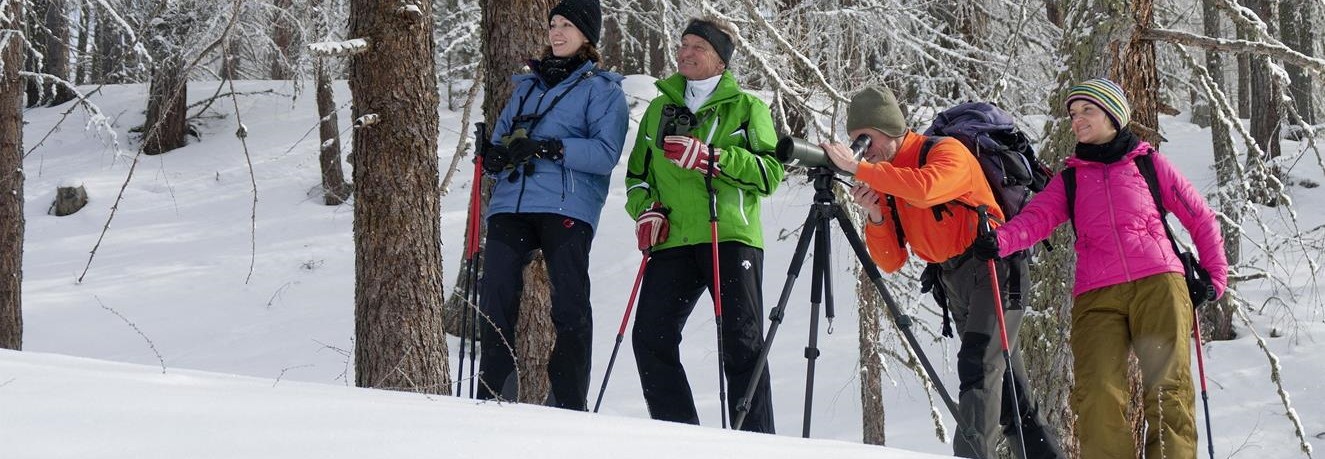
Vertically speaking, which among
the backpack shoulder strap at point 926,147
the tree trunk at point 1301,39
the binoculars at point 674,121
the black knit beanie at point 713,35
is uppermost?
the tree trunk at point 1301,39

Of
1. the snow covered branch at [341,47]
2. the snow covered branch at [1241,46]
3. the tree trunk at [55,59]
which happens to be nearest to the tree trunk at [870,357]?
the snow covered branch at [1241,46]

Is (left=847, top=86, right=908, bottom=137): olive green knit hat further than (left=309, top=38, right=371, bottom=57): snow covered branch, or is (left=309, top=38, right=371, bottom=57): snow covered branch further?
(left=309, top=38, right=371, bottom=57): snow covered branch

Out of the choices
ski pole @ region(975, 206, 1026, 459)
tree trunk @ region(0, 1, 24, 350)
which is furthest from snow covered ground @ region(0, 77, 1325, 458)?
ski pole @ region(975, 206, 1026, 459)

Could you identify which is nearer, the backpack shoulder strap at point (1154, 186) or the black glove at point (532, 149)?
the backpack shoulder strap at point (1154, 186)

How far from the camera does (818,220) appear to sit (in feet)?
12.9

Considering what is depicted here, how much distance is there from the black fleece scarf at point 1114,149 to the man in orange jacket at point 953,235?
0.37 meters

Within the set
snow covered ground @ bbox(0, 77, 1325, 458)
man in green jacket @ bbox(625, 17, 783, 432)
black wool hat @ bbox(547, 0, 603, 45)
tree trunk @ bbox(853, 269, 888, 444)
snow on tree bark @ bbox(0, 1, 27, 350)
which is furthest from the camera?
snow on tree bark @ bbox(0, 1, 27, 350)

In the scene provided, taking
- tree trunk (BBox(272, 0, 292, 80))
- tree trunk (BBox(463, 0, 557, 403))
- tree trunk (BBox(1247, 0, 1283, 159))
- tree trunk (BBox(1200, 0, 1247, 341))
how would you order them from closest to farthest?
tree trunk (BBox(463, 0, 557, 403)) → tree trunk (BBox(1200, 0, 1247, 341)) → tree trunk (BBox(1247, 0, 1283, 159)) → tree trunk (BBox(272, 0, 292, 80))

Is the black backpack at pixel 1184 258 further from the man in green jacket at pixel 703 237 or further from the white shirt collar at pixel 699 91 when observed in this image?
the white shirt collar at pixel 699 91

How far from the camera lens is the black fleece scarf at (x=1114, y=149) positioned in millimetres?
3969

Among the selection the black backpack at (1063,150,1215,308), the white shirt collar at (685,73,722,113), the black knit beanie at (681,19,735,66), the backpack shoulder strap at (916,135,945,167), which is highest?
the black knit beanie at (681,19,735,66)

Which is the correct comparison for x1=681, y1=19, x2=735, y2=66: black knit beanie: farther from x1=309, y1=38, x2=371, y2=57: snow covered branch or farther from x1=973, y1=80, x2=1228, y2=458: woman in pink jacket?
x1=309, y1=38, x2=371, y2=57: snow covered branch

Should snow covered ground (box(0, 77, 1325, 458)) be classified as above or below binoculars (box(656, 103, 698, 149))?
below

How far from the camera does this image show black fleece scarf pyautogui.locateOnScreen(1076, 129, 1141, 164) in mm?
3969
